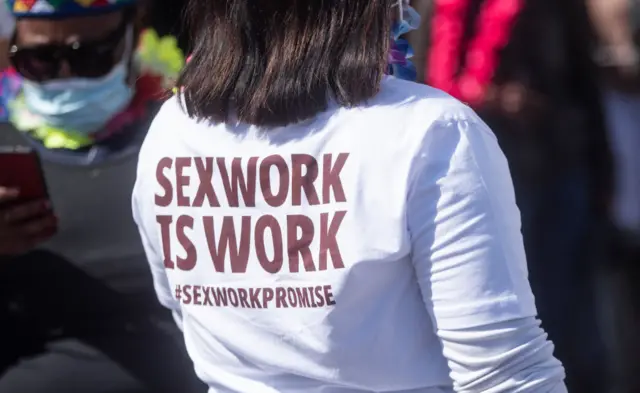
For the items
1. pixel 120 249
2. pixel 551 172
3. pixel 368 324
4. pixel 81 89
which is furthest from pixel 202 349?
pixel 551 172

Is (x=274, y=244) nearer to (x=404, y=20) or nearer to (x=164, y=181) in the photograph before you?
(x=164, y=181)

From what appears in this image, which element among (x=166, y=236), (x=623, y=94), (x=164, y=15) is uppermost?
(x=164, y=15)

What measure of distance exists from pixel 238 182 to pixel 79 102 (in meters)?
1.03

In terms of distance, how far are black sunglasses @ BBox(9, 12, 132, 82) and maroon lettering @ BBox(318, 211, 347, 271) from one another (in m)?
1.12

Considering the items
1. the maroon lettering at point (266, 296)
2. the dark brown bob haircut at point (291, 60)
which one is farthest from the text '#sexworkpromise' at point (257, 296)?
the dark brown bob haircut at point (291, 60)

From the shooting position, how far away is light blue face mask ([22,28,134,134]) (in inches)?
77.4

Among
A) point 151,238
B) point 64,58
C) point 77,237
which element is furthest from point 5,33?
point 151,238

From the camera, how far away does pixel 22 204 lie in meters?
1.72

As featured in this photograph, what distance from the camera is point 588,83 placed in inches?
97.5

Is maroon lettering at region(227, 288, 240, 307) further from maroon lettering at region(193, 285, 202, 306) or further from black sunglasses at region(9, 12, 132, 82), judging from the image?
black sunglasses at region(9, 12, 132, 82)

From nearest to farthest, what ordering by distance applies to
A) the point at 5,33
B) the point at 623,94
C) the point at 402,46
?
the point at 402,46 → the point at 5,33 → the point at 623,94

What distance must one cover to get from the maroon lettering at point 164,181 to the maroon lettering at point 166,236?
0.06 ft

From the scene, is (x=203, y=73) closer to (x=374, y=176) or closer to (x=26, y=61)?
(x=374, y=176)

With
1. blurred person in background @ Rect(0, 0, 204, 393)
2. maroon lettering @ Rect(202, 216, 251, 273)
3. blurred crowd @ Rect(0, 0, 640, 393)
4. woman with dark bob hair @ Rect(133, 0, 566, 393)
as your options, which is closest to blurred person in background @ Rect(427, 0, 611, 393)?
blurred crowd @ Rect(0, 0, 640, 393)
